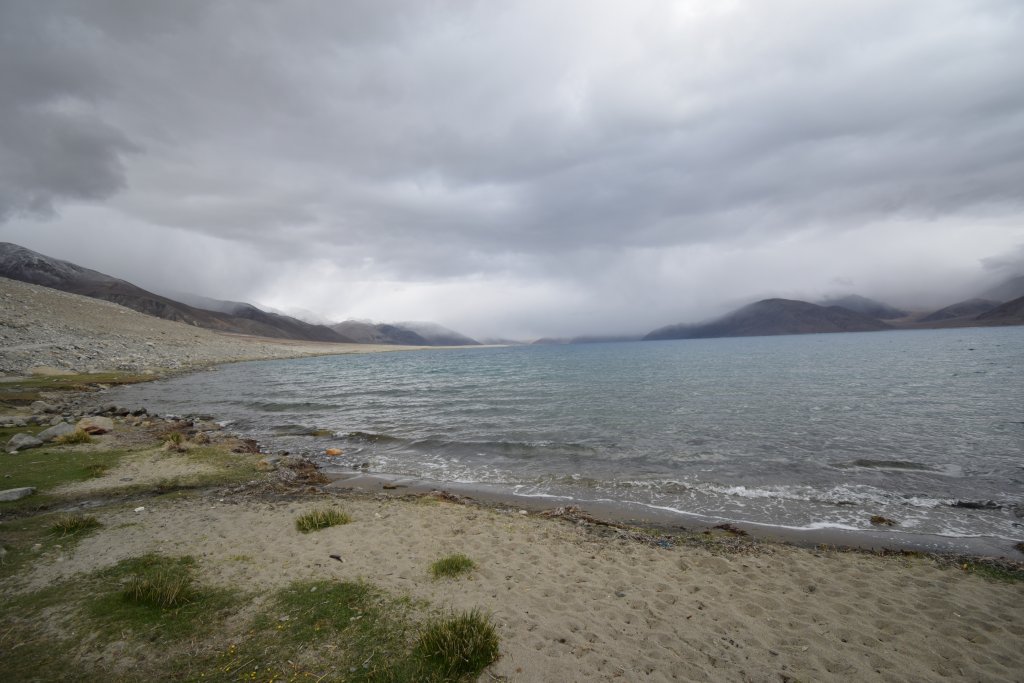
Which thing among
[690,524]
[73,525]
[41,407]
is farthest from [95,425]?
[690,524]

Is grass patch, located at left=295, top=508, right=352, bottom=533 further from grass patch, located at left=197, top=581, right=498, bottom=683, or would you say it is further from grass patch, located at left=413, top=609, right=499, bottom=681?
grass patch, located at left=413, top=609, right=499, bottom=681

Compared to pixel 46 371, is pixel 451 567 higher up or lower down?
higher up

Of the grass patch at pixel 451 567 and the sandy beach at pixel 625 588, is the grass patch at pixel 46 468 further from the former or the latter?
the grass patch at pixel 451 567

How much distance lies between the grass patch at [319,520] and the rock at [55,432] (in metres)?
17.5

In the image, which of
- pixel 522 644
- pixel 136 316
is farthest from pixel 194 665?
pixel 136 316

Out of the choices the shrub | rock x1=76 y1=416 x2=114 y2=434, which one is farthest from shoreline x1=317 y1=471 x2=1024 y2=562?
rock x1=76 y1=416 x2=114 y2=434

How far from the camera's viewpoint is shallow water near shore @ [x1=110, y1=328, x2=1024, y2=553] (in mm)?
13422

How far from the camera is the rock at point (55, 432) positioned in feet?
63.1

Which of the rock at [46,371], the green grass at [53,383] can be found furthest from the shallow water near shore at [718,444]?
the rock at [46,371]

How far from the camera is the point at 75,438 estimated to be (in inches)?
765

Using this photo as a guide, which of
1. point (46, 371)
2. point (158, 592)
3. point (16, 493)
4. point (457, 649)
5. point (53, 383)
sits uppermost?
point (457, 649)

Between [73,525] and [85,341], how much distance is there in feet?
294

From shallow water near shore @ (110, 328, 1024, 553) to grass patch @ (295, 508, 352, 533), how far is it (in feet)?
20.3

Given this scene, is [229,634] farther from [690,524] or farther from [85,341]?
[85,341]
